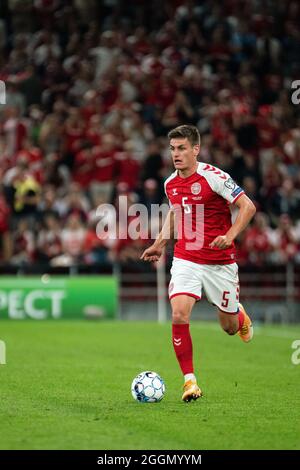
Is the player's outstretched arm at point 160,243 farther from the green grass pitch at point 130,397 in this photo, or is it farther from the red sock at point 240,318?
the green grass pitch at point 130,397

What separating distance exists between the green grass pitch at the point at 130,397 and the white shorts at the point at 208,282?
0.94 metres

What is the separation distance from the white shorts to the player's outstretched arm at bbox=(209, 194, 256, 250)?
36 centimetres

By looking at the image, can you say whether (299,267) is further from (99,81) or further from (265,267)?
(99,81)

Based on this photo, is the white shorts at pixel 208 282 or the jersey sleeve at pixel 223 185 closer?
the white shorts at pixel 208 282

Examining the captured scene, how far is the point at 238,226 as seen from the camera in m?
9.95

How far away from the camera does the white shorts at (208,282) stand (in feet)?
33.3

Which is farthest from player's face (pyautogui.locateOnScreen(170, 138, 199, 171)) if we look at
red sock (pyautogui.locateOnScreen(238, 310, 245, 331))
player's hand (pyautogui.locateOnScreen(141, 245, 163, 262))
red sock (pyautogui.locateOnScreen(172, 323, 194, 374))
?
red sock (pyautogui.locateOnScreen(238, 310, 245, 331))

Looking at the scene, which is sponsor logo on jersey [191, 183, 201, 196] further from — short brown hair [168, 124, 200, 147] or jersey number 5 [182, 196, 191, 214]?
short brown hair [168, 124, 200, 147]

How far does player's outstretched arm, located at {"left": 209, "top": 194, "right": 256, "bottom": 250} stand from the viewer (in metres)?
9.68

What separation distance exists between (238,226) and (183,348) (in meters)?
1.25

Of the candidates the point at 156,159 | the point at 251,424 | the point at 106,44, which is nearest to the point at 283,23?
the point at 106,44

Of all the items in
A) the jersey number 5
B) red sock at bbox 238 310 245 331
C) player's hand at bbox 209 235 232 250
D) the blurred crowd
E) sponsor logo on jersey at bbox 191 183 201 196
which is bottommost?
red sock at bbox 238 310 245 331

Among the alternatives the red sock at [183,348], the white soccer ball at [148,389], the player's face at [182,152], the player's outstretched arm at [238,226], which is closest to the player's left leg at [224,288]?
the player's outstretched arm at [238,226]

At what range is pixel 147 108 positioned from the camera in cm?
2545
